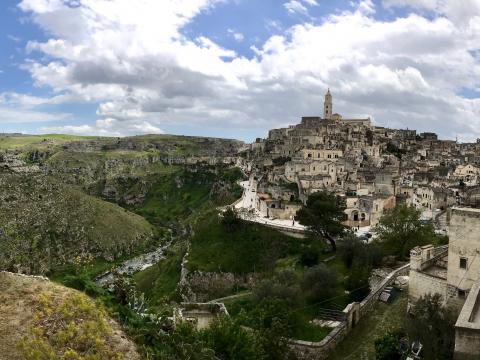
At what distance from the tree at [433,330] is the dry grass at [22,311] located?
10.7 m

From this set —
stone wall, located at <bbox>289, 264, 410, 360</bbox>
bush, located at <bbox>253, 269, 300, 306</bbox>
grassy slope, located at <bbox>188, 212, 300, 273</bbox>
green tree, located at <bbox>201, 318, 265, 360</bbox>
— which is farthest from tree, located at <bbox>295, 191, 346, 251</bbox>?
green tree, located at <bbox>201, 318, 265, 360</bbox>

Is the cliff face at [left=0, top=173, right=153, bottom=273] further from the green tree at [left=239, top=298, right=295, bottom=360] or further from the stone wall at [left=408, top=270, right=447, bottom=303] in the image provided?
the stone wall at [left=408, top=270, right=447, bottom=303]

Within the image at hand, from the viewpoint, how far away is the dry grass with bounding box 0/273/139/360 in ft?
35.5

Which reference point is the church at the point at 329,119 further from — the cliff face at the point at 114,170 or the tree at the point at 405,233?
the tree at the point at 405,233

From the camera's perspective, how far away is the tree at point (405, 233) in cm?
3619

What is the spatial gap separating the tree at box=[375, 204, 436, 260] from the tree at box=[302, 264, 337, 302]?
9.64 metres

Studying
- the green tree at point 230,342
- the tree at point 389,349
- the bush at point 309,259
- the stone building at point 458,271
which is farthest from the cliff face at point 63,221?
the tree at point 389,349

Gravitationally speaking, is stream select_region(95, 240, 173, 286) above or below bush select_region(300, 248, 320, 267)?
below

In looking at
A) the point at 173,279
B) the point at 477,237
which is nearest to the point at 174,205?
the point at 173,279

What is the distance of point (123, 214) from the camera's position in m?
114

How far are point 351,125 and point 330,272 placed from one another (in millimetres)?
84206

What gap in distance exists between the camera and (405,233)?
37.0 metres

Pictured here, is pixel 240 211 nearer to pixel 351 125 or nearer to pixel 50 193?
pixel 351 125

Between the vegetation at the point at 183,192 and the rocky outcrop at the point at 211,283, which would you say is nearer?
the rocky outcrop at the point at 211,283
